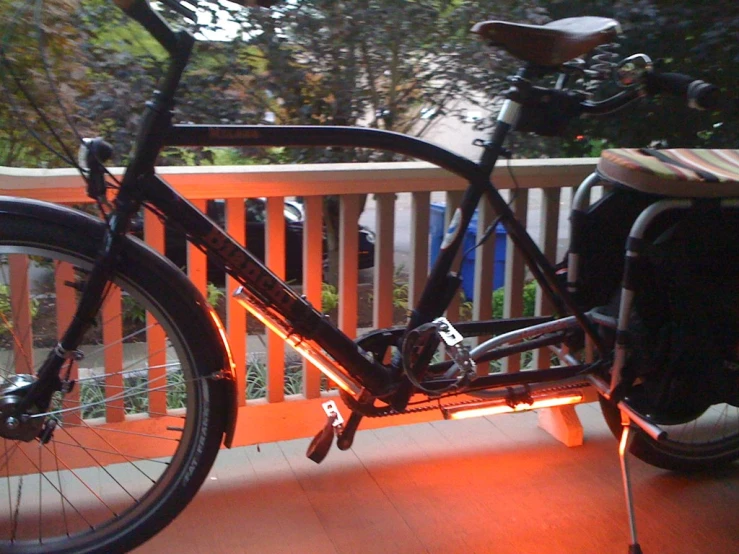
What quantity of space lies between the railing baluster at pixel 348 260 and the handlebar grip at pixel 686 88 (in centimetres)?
85

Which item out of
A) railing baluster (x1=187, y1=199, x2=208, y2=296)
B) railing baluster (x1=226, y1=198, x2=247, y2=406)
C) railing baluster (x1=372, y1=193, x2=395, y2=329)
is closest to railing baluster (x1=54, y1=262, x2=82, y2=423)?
railing baluster (x1=187, y1=199, x2=208, y2=296)

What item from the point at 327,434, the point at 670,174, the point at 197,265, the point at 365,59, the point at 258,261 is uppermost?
the point at 365,59

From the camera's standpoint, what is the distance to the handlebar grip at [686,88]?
1662 mm

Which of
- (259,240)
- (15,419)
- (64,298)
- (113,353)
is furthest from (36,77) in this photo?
(259,240)

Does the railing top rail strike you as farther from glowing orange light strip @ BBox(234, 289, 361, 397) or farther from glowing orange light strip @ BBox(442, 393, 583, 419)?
glowing orange light strip @ BBox(442, 393, 583, 419)

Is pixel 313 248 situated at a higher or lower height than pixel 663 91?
lower

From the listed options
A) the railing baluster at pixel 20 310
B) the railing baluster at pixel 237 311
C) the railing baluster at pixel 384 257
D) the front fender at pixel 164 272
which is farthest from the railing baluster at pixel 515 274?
the railing baluster at pixel 20 310

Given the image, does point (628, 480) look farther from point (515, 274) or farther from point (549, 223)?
point (549, 223)

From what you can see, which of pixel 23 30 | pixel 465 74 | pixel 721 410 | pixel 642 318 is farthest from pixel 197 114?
pixel 721 410

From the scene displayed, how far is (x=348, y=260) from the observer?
216 cm

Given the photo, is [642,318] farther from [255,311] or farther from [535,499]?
[255,311]

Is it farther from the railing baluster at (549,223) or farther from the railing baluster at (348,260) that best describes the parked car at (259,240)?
the railing baluster at (549,223)

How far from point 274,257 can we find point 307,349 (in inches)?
16.8

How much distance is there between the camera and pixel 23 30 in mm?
2211
